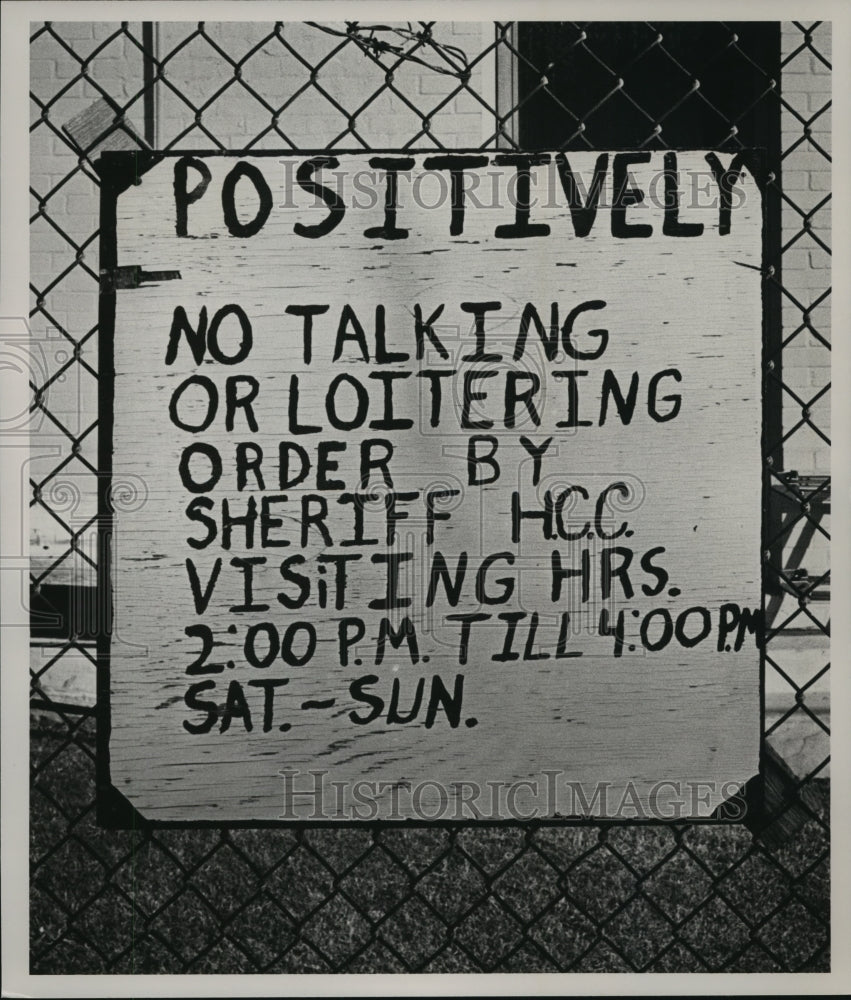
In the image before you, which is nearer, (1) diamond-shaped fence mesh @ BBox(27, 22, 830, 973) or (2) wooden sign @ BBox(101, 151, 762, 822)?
(2) wooden sign @ BBox(101, 151, 762, 822)

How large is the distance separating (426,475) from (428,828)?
63 centimetres

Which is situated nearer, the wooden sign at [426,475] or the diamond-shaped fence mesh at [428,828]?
the wooden sign at [426,475]

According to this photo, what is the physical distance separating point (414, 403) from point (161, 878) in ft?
4.26

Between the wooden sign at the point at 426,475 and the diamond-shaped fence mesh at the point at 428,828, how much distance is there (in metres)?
0.11

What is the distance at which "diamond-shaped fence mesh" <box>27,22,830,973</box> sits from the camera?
1.79 metres

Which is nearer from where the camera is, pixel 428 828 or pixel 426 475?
pixel 426 475

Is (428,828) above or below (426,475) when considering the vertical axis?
below

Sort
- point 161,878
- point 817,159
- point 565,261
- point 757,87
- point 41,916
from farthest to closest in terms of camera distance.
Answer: point 757,87 < point 817,159 < point 161,878 < point 41,916 < point 565,261

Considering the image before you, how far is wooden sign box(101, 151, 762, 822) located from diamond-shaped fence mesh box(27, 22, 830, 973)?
11 cm

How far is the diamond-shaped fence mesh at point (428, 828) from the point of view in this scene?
1.79 metres

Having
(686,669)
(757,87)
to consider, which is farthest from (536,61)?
(686,669)

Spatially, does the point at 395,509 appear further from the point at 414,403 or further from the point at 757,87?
the point at 757,87

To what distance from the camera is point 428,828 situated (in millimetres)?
1775

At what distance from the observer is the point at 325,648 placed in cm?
168
